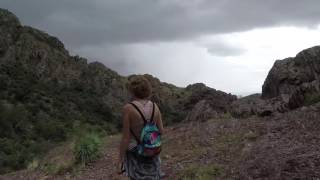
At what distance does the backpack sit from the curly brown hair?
0.58 feet

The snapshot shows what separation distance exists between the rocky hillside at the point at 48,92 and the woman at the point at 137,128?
17300 millimetres

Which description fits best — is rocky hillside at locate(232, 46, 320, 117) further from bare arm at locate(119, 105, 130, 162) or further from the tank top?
bare arm at locate(119, 105, 130, 162)

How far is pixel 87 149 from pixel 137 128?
6.68 m

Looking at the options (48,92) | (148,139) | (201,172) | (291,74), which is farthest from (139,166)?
(48,92)

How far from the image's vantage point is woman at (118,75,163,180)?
632 cm

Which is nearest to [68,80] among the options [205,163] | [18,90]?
[18,90]

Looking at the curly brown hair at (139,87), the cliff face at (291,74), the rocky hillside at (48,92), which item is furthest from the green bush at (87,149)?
the rocky hillside at (48,92)

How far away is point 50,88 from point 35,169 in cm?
4975

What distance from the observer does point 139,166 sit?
21.5ft

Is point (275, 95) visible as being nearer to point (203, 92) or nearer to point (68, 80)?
point (203, 92)

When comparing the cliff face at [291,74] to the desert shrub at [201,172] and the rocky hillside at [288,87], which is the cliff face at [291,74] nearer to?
the rocky hillside at [288,87]

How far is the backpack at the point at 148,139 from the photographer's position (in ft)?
20.8

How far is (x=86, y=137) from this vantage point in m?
13.1

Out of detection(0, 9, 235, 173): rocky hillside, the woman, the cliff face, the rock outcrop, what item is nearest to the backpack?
the woman
